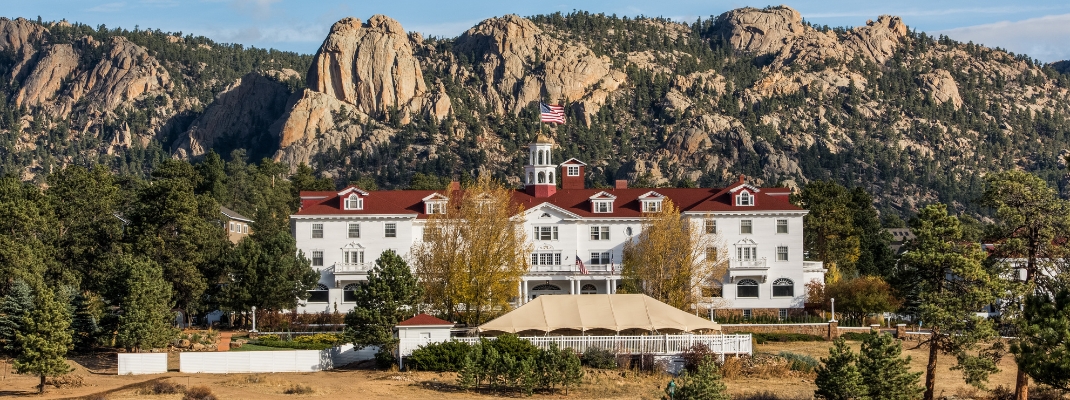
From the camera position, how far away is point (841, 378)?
151 feet

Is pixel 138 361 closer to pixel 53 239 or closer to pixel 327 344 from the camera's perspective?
pixel 327 344

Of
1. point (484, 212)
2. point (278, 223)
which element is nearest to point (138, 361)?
point (484, 212)

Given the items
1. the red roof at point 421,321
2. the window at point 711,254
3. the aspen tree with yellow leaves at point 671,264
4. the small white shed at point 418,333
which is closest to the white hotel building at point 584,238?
the window at point 711,254

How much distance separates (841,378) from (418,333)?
20458 mm

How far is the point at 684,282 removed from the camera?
7738cm

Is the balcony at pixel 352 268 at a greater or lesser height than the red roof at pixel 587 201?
lesser

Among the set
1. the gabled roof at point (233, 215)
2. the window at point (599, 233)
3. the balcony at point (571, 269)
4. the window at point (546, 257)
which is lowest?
the balcony at point (571, 269)

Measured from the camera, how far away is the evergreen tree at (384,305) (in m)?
60.0

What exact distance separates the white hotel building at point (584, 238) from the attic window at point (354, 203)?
0.07m

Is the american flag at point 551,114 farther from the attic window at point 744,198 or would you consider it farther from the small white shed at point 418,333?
the small white shed at point 418,333

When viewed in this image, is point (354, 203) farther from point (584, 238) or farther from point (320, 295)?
point (584, 238)

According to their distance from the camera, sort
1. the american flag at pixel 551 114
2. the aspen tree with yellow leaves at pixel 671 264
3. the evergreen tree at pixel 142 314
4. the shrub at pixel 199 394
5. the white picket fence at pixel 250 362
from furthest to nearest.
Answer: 1. the american flag at pixel 551 114
2. the aspen tree with yellow leaves at pixel 671 264
3. the evergreen tree at pixel 142 314
4. the white picket fence at pixel 250 362
5. the shrub at pixel 199 394

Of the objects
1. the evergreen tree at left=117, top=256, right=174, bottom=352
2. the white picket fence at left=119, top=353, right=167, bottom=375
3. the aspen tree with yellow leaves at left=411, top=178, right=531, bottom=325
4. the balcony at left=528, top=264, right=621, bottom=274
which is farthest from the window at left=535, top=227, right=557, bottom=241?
the white picket fence at left=119, top=353, right=167, bottom=375

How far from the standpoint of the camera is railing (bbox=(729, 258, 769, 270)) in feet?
285
